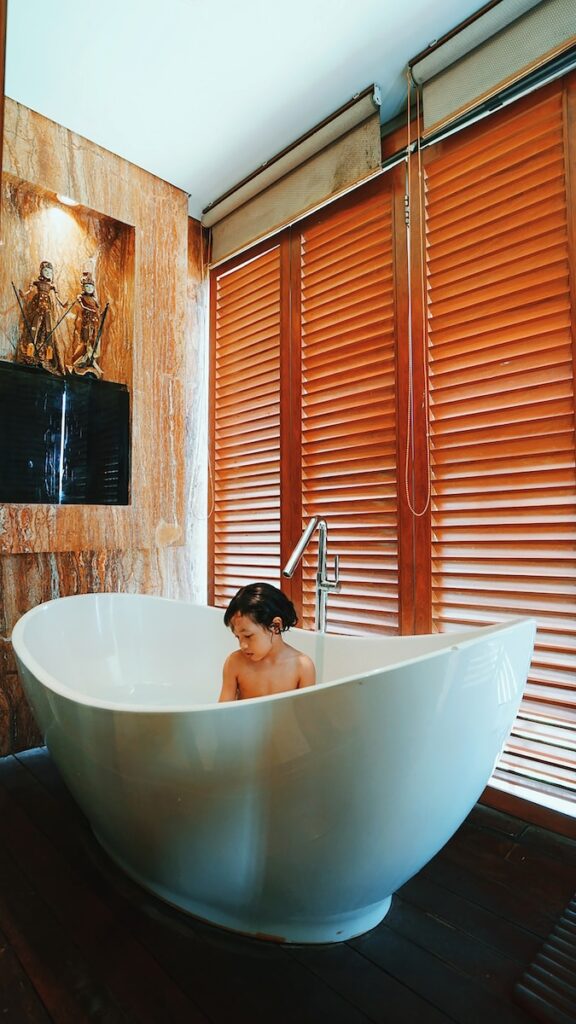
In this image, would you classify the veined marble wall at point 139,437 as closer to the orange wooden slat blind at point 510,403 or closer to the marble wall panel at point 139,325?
the marble wall panel at point 139,325

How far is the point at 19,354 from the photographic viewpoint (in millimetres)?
2105

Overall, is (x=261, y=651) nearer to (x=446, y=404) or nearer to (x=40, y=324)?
(x=446, y=404)

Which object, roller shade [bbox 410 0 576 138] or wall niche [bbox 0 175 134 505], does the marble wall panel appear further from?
roller shade [bbox 410 0 576 138]

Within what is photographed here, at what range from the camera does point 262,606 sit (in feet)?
4.09

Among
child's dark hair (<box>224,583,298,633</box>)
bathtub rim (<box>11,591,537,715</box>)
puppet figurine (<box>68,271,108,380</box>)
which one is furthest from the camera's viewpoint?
puppet figurine (<box>68,271,108,380</box>)

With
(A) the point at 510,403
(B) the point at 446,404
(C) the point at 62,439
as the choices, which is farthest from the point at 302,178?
(C) the point at 62,439

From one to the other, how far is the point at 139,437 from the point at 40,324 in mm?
582

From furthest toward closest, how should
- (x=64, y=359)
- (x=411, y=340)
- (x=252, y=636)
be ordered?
(x=64, y=359) < (x=411, y=340) < (x=252, y=636)

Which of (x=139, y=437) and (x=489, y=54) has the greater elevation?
(x=489, y=54)

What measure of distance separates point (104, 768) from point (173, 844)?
19cm

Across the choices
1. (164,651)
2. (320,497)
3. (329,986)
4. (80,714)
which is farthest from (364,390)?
(329,986)

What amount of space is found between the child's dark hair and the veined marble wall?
3.72 feet

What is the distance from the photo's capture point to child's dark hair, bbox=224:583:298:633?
1.25 metres

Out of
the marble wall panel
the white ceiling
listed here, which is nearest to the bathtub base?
the marble wall panel
